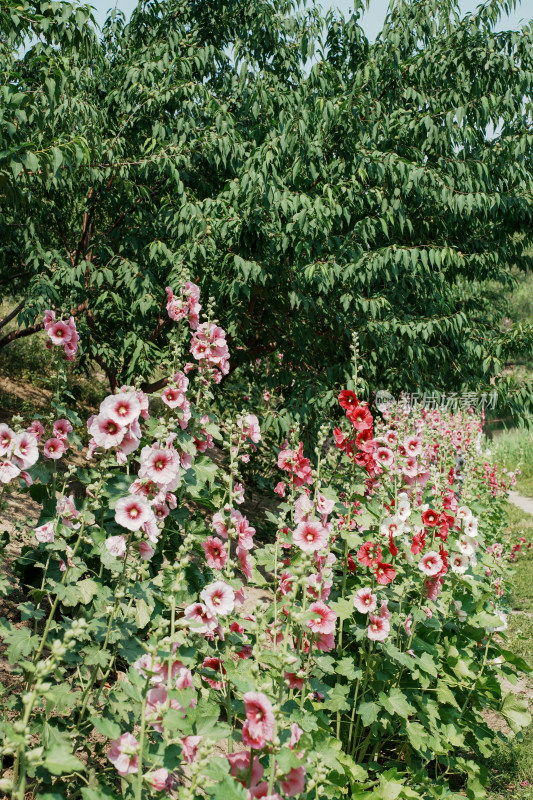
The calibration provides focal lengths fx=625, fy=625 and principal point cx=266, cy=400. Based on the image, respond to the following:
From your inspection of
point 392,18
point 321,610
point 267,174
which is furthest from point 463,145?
point 321,610

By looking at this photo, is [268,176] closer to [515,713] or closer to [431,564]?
[431,564]

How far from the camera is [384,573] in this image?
2318mm

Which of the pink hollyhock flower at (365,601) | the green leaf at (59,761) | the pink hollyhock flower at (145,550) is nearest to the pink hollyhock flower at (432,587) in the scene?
the pink hollyhock flower at (365,601)

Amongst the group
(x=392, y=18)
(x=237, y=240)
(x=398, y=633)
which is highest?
(x=392, y=18)

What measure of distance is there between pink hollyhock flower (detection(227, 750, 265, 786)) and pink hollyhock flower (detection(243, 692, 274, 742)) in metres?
0.12

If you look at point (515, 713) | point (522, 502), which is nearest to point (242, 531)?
point (515, 713)

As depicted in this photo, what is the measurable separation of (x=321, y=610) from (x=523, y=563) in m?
5.60

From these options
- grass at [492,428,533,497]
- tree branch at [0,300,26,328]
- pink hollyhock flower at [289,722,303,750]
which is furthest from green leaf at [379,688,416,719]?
grass at [492,428,533,497]

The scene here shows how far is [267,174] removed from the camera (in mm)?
3633

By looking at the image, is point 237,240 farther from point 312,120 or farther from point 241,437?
point 241,437

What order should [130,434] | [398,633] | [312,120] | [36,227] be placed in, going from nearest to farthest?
[130,434], [398,633], [312,120], [36,227]

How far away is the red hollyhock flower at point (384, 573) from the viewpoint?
7.55 ft

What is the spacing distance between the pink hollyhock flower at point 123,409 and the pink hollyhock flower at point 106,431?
0.05ft

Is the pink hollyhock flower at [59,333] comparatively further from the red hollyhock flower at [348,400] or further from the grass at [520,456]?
the grass at [520,456]
